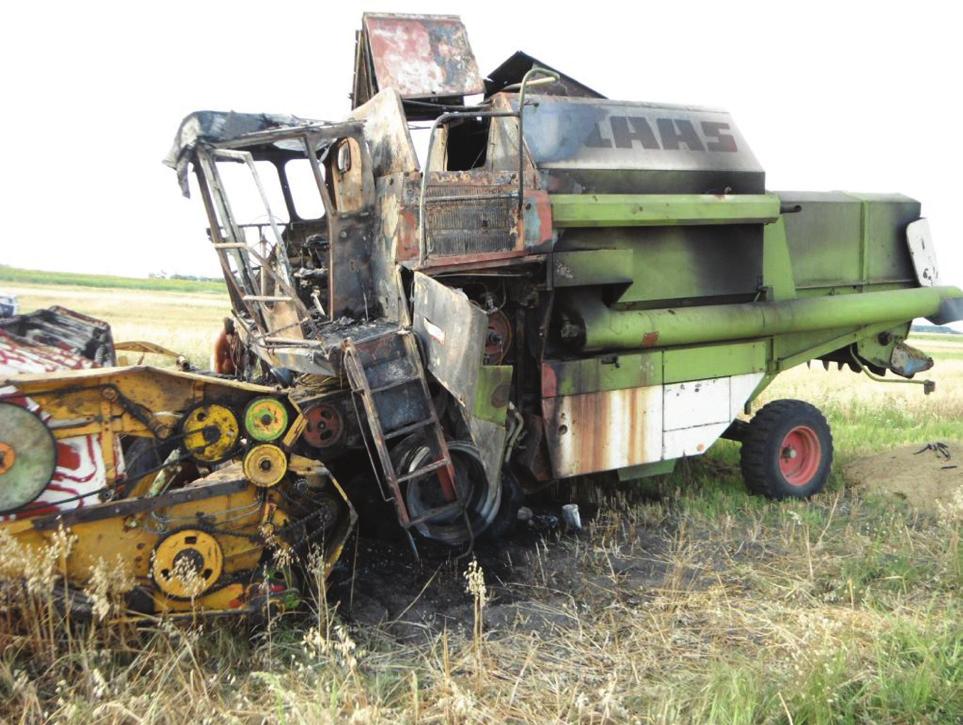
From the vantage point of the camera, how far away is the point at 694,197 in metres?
5.97

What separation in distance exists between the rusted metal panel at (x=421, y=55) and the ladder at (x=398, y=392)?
1.92m

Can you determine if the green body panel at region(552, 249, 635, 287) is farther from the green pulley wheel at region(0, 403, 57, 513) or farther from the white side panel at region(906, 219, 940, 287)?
the white side panel at region(906, 219, 940, 287)

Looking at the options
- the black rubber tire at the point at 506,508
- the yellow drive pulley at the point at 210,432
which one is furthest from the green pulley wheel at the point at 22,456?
the black rubber tire at the point at 506,508

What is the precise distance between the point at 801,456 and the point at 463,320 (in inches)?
143

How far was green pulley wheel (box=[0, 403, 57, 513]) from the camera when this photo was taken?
3.58 metres

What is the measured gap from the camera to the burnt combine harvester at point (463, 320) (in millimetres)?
4078

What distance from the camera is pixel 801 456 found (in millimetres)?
6875

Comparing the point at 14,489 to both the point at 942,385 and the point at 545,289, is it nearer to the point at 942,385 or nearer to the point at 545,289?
the point at 545,289

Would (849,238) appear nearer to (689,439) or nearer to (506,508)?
(689,439)

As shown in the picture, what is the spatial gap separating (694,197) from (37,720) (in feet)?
15.8

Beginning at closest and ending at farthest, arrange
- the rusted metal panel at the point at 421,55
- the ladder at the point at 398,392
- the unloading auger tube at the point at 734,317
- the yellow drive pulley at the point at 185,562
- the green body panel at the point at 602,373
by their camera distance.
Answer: the yellow drive pulley at the point at 185,562
the ladder at the point at 398,392
the green body panel at the point at 602,373
the unloading auger tube at the point at 734,317
the rusted metal panel at the point at 421,55

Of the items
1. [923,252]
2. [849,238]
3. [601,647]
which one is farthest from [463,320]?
[923,252]

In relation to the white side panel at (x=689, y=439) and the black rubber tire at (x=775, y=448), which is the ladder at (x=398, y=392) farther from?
the black rubber tire at (x=775, y=448)

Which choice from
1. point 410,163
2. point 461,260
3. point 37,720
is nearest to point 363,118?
point 410,163
